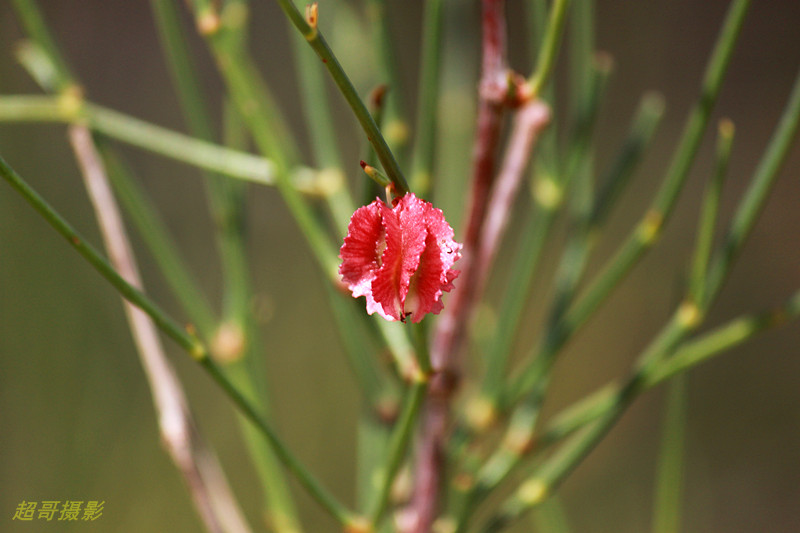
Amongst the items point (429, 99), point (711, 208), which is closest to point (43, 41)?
Answer: point (429, 99)

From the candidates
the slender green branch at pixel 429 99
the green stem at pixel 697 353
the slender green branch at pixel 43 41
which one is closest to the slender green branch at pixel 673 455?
the green stem at pixel 697 353

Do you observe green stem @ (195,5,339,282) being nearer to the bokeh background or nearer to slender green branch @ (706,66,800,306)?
slender green branch @ (706,66,800,306)

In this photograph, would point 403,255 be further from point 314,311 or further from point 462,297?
point 314,311

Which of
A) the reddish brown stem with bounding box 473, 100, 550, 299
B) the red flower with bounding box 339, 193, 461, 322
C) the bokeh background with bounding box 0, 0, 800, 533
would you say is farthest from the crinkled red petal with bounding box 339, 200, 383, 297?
the bokeh background with bounding box 0, 0, 800, 533

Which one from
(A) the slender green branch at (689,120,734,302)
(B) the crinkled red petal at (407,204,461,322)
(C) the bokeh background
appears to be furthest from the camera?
(C) the bokeh background

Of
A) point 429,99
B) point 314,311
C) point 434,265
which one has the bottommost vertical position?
point 434,265

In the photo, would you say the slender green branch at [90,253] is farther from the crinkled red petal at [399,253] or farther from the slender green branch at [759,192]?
the slender green branch at [759,192]

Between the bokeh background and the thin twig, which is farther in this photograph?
the bokeh background
